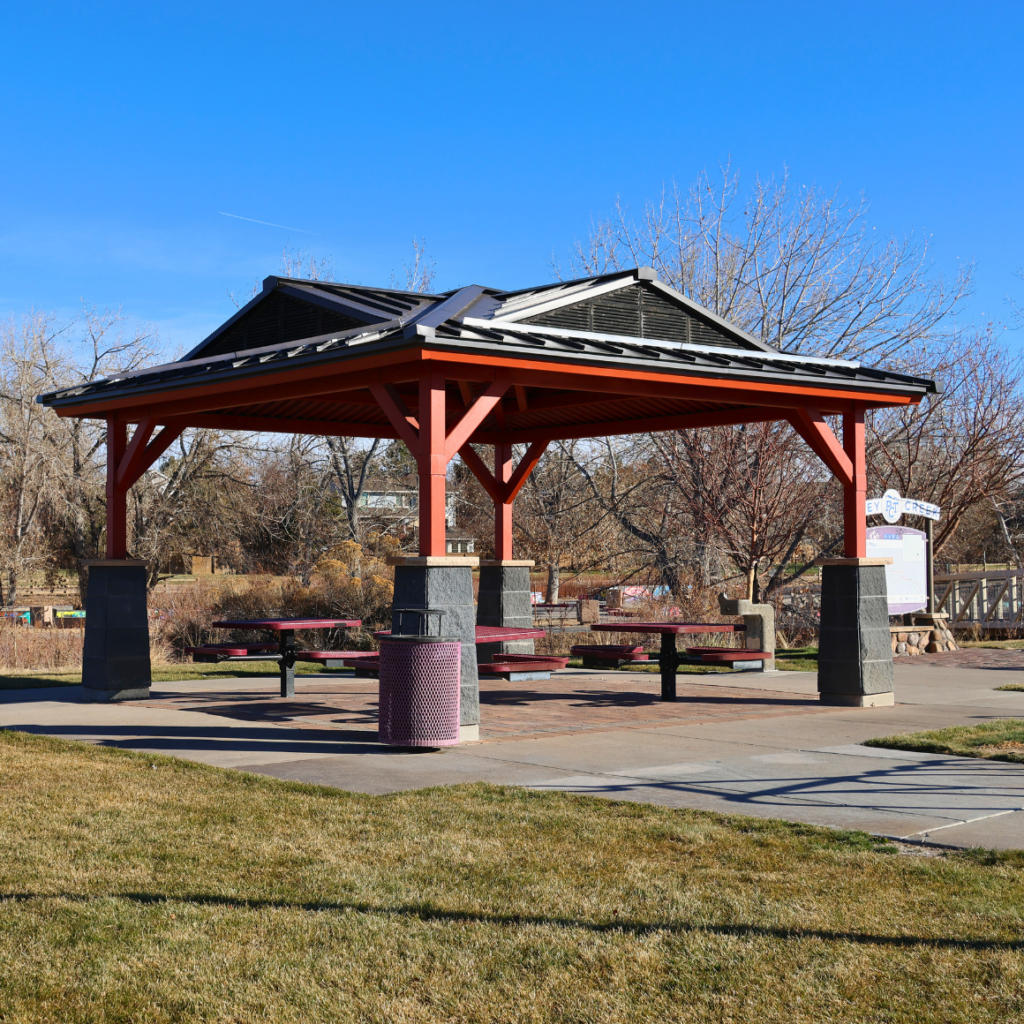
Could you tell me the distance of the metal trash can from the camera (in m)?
9.55

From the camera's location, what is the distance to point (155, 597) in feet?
92.7

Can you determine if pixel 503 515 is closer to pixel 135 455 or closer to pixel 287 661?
pixel 287 661

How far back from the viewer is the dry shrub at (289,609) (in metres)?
23.5

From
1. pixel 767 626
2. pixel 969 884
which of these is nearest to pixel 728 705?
pixel 767 626

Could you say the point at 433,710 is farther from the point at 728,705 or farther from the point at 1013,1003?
the point at 1013,1003

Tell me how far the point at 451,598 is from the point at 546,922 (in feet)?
17.3

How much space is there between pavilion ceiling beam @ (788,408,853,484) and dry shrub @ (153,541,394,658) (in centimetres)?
1175

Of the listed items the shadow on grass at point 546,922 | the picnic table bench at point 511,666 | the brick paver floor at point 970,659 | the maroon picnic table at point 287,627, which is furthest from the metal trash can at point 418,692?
the brick paver floor at point 970,659

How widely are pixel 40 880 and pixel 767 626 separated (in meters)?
12.9

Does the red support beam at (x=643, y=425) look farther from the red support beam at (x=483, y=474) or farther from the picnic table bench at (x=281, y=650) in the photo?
the picnic table bench at (x=281, y=650)

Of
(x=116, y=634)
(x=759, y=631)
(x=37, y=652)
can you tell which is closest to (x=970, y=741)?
(x=759, y=631)

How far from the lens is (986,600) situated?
25688mm

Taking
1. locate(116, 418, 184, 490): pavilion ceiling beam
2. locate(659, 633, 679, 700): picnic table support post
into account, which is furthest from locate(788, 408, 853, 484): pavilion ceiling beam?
locate(116, 418, 184, 490): pavilion ceiling beam

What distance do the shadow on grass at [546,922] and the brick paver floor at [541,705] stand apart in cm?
531
